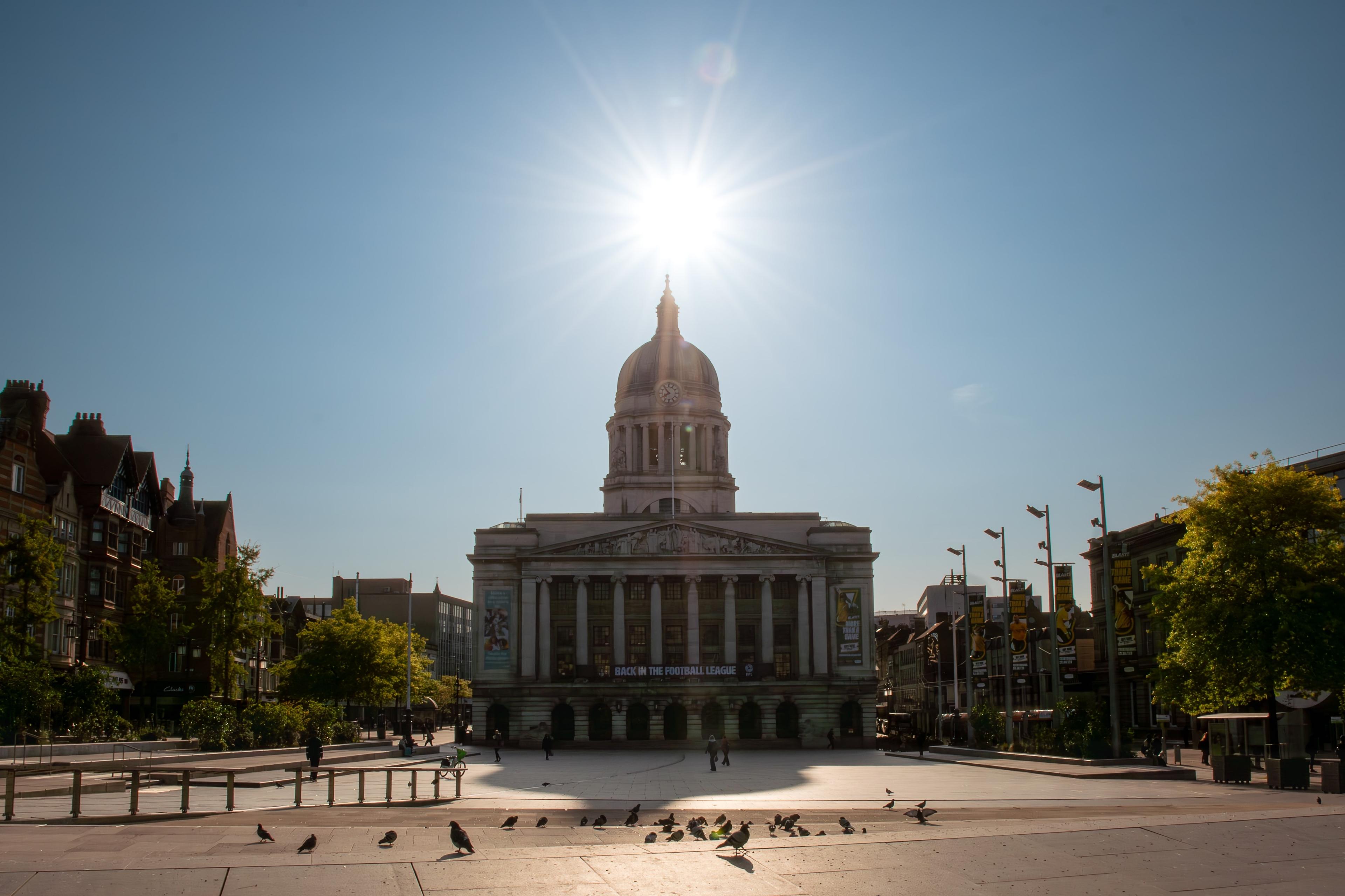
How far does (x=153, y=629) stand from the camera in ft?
205

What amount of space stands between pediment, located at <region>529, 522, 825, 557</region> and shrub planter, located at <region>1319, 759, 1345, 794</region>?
229 ft

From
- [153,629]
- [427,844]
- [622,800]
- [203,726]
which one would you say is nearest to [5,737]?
[203,726]

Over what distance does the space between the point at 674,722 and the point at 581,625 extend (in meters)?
10.9

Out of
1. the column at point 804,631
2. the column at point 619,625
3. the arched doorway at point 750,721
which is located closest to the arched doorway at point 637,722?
the column at point 619,625

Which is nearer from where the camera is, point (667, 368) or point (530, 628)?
point (530, 628)

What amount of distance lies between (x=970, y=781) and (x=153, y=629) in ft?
139

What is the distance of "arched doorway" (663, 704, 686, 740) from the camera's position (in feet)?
316

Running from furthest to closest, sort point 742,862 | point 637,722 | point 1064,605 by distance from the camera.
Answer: point 637,722, point 1064,605, point 742,862

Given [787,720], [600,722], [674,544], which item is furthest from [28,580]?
[787,720]

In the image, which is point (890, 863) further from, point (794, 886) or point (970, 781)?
point (970, 781)

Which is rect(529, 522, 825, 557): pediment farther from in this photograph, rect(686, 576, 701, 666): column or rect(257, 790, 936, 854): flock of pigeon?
rect(257, 790, 936, 854): flock of pigeon

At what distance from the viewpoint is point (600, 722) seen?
320 ft

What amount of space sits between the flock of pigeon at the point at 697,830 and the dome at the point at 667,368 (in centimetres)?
9811

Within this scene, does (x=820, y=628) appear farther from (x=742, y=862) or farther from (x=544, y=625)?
(x=742, y=862)
